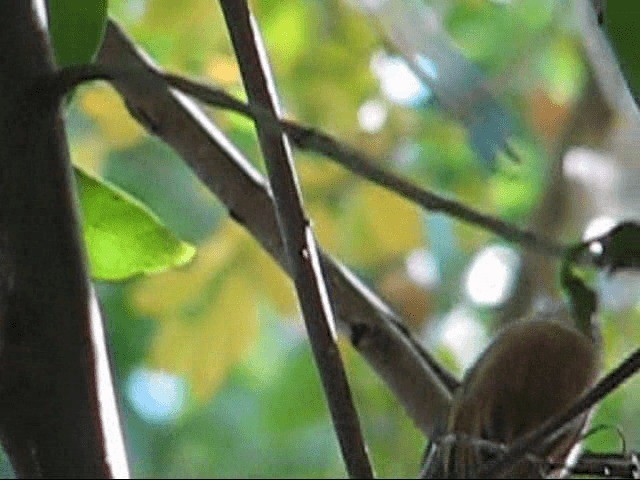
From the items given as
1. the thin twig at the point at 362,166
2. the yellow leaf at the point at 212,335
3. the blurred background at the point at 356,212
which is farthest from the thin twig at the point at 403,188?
the yellow leaf at the point at 212,335

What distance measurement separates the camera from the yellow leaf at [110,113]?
810mm

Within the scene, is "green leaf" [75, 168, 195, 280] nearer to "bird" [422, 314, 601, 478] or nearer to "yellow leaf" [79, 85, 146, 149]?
"bird" [422, 314, 601, 478]

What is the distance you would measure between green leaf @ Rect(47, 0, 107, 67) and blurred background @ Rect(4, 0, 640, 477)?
235mm

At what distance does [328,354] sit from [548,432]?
0.04 m

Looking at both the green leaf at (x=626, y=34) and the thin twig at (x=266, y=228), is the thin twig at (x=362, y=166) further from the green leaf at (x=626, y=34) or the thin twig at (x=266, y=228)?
the thin twig at (x=266, y=228)

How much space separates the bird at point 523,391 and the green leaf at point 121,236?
4.0 inches

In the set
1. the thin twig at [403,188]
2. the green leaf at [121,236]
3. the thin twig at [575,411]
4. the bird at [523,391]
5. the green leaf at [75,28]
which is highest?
the green leaf at [75,28]

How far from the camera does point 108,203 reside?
1.33 feet

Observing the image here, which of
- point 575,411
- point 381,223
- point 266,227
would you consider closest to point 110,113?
point 381,223

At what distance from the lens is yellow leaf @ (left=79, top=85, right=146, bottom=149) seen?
810mm

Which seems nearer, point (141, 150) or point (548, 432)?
point (548, 432)

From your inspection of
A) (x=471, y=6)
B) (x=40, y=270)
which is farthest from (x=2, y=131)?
(x=471, y=6)

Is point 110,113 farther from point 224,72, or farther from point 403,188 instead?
point 403,188

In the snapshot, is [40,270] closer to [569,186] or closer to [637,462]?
[637,462]
